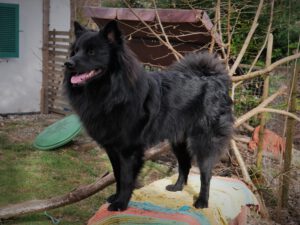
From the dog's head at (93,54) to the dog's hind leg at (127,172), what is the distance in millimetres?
622

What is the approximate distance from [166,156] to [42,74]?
14.1 feet

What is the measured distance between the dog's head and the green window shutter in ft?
22.0

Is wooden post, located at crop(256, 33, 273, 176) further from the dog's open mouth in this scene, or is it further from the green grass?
the dog's open mouth

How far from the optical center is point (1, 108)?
9.12m

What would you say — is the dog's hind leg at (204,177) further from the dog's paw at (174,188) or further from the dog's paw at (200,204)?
the dog's paw at (174,188)

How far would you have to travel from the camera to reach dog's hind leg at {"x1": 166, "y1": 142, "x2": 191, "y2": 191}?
3.71 meters

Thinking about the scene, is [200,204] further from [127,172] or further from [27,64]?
[27,64]

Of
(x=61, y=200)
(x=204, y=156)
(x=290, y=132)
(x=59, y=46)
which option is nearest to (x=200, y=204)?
(x=204, y=156)

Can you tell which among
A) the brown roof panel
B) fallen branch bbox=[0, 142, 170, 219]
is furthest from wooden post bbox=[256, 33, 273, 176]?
fallen branch bbox=[0, 142, 170, 219]

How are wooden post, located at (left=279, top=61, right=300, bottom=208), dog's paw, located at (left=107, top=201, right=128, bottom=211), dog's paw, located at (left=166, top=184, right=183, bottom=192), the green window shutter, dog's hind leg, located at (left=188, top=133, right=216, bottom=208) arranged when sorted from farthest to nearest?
1. the green window shutter
2. wooden post, located at (left=279, top=61, right=300, bottom=208)
3. dog's paw, located at (left=166, top=184, right=183, bottom=192)
4. dog's hind leg, located at (left=188, top=133, right=216, bottom=208)
5. dog's paw, located at (left=107, top=201, right=128, bottom=211)

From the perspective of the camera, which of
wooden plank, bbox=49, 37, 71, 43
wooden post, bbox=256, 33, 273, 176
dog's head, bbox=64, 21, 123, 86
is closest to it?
dog's head, bbox=64, 21, 123, 86

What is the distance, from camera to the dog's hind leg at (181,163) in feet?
12.2

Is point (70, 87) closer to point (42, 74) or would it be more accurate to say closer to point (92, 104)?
point (92, 104)

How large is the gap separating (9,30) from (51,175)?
453cm
